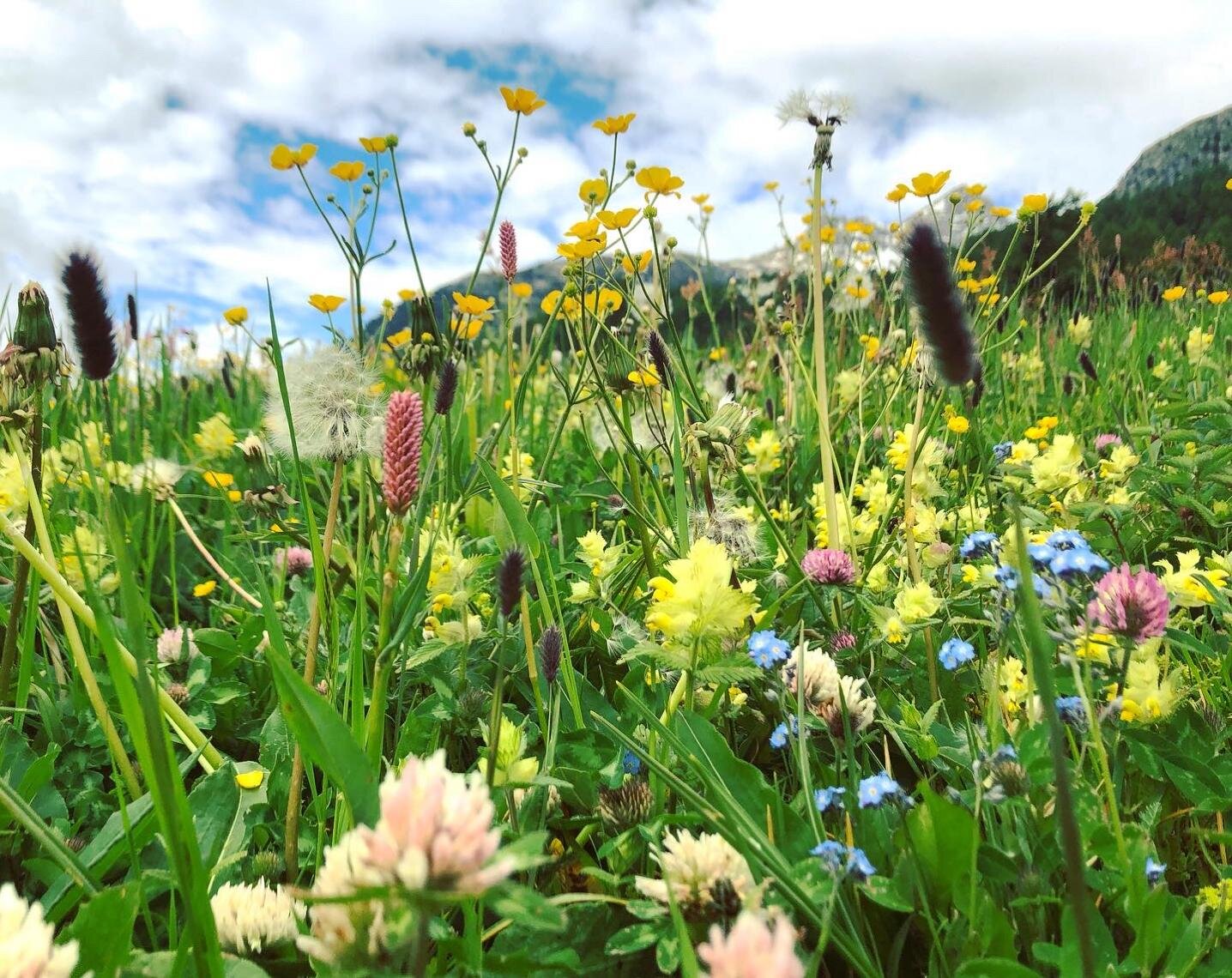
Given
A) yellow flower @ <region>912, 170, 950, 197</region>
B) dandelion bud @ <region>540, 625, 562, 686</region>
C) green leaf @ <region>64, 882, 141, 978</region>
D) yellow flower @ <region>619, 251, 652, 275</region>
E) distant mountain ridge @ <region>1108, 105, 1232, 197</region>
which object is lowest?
green leaf @ <region>64, 882, 141, 978</region>

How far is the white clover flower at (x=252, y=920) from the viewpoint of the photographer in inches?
34.3

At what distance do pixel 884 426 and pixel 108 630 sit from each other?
2.65 metres

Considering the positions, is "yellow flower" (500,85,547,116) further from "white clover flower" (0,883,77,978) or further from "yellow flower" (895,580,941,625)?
"white clover flower" (0,883,77,978)

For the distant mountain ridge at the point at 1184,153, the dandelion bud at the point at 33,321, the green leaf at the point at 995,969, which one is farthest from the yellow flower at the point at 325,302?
the distant mountain ridge at the point at 1184,153

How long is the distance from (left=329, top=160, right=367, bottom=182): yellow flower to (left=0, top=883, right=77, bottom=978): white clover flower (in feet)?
5.53

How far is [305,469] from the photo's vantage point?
2.49 metres

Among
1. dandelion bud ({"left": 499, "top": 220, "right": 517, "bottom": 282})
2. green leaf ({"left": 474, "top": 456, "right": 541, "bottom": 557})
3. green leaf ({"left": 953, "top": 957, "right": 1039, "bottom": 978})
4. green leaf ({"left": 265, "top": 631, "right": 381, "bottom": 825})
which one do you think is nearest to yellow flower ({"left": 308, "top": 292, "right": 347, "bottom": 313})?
dandelion bud ({"left": 499, "top": 220, "right": 517, "bottom": 282})

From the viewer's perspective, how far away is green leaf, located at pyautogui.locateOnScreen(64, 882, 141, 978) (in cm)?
74

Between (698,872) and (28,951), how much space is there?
58 centimetres

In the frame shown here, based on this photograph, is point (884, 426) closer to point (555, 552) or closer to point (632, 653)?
point (555, 552)

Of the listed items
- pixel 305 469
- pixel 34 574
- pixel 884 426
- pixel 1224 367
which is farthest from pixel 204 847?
pixel 1224 367

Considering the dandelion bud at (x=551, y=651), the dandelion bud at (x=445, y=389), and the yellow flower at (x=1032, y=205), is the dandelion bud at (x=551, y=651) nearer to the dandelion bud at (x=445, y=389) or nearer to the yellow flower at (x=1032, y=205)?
the dandelion bud at (x=445, y=389)

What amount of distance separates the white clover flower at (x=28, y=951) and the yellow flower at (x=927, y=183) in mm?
2137

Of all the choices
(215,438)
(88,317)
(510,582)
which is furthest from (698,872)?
(215,438)
